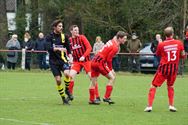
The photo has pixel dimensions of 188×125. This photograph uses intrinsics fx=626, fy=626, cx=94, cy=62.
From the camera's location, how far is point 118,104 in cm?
1630

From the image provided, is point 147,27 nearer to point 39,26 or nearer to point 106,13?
point 106,13

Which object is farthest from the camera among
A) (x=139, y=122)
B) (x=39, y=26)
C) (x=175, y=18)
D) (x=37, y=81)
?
(x=39, y=26)

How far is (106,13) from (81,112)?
2567 centimetres

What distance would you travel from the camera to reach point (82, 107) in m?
15.3

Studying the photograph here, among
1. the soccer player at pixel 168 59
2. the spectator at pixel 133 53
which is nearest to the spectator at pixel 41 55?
the spectator at pixel 133 53

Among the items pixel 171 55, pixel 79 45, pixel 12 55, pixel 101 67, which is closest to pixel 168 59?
pixel 171 55

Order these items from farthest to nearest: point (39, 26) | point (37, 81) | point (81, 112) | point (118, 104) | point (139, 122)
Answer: point (39, 26) → point (37, 81) → point (118, 104) → point (81, 112) → point (139, 122)

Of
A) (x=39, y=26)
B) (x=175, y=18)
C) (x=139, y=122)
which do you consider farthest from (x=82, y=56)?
(x=39, y=26)

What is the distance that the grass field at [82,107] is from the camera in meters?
12.6

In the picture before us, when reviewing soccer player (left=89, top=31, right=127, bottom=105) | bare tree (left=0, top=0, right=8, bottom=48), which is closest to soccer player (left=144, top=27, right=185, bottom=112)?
soccer player (left=89, top=31, right=127, bottom=105)

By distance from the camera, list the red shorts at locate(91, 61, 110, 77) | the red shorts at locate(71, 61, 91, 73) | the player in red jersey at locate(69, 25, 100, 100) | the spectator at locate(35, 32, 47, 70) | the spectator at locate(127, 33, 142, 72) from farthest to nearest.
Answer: the spectator at locate(35, 32, 47, 70), the spectator at locate(127, 33, 142, 72), the red shorts at locate(71, 61, 91, 73), the player in red jersey at locate(69, 25, 100, 100), the red shorts at locate(91, 61, 110, 77)

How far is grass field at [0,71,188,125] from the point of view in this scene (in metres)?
12.6

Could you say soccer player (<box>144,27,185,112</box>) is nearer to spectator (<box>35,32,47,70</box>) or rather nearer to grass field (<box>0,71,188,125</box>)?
grass field (<box>0,71,188,125</box>)

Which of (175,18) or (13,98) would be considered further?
(175,18)
